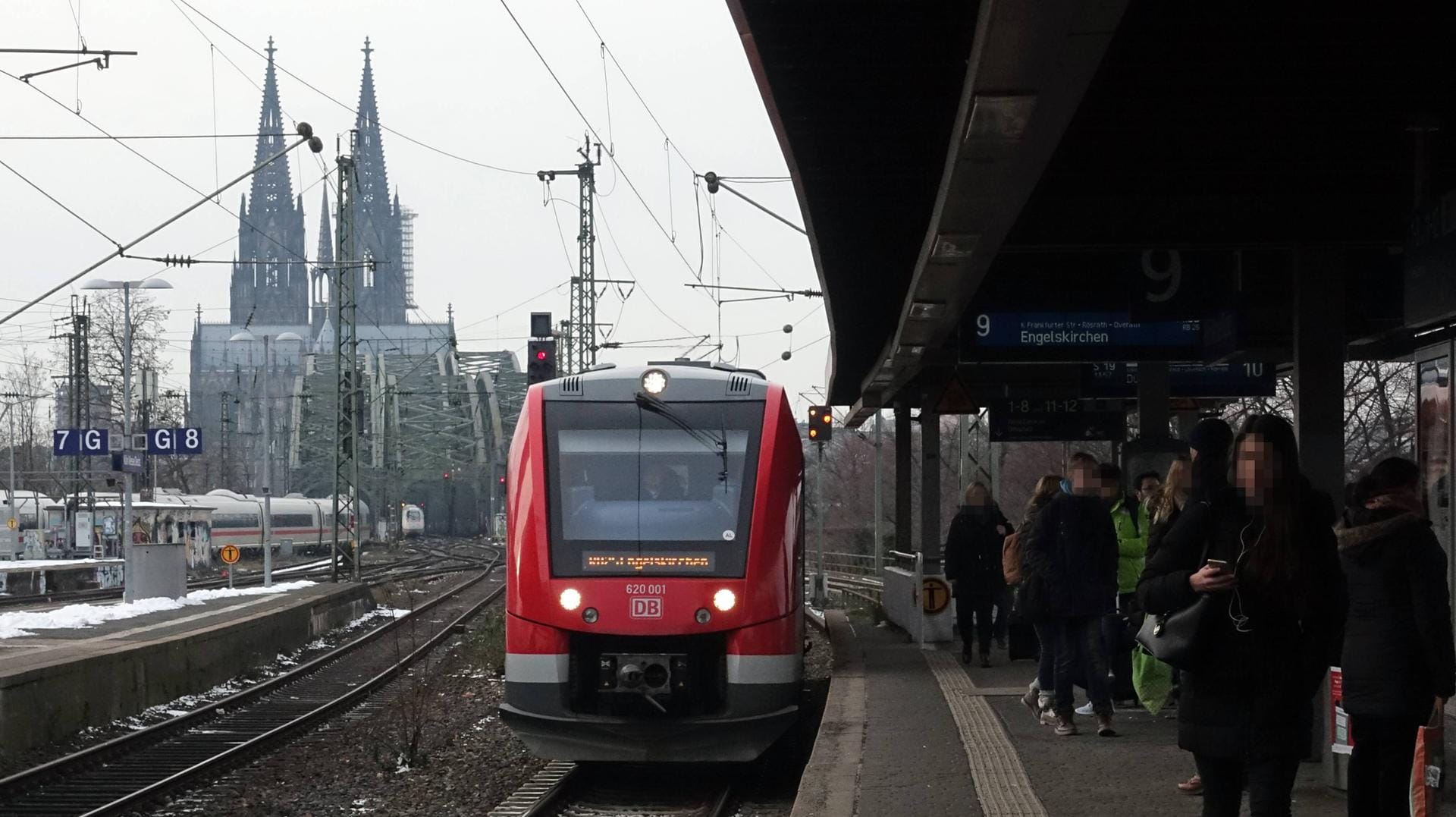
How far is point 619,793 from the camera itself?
11180 mm

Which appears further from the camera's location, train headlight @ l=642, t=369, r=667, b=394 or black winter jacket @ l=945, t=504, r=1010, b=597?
black winter jacket @ l=945, t=504, r=1010, b=597

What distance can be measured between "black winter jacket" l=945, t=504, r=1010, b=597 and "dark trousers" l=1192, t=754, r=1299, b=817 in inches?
385

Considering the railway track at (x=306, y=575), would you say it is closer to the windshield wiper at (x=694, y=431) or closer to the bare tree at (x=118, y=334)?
the bare tree at (x=118, y=334)

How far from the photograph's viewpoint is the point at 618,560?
1060 cm

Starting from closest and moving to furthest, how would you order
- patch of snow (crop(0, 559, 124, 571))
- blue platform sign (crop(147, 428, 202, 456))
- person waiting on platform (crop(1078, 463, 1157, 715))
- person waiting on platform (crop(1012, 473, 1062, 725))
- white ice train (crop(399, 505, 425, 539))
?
person waiting on platform (crop(1012, 473, 1062, 725)) < person waiting on platform (crop(1078, 463, 1157, 715)) < blue platform sign (crop(147, 428, 202, 456)) < patch of snow (crop(0, 559, 124, 571)) < white ice train (crop(399, 505, 425, 539))

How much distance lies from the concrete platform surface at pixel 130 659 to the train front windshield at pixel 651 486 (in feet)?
15.1

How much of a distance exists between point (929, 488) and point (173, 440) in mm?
12679

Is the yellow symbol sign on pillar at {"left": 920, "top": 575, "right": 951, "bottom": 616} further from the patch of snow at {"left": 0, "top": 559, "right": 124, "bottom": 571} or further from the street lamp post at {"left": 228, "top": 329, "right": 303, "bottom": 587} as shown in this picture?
the patch of snow at {"left": 0, "top": 559, "right": 124, "bottom": 571}

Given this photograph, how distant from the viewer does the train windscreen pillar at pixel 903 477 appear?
2373 cm

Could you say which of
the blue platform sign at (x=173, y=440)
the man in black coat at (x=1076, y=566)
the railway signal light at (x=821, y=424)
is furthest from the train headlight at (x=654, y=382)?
the blue platform sign at (x=173, y=440)

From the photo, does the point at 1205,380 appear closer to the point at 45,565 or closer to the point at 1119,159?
the point at 1119,159

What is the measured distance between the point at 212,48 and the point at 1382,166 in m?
17.9

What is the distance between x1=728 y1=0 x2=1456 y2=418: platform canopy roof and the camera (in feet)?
23.3

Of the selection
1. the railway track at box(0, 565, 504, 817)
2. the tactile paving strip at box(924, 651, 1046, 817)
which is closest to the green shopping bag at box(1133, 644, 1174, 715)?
the tactile paving strip at box(924, 651, 1046, 817)
